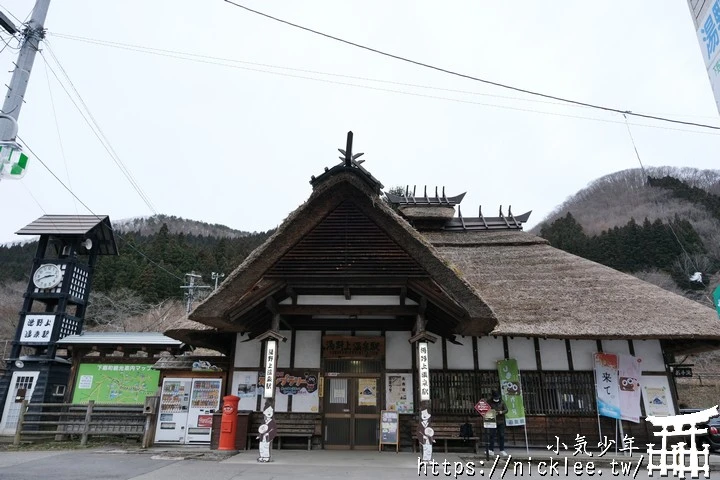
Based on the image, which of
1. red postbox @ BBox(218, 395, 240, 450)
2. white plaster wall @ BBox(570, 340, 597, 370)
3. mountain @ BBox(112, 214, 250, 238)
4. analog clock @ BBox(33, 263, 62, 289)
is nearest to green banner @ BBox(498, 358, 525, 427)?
white plaster wall @ BBox(570, 340, 597, 370)

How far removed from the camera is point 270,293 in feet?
29.0

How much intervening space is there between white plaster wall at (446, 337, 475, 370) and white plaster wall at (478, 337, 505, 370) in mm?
246

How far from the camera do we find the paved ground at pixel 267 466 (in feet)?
22.7

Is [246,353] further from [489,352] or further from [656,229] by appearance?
[656,229]

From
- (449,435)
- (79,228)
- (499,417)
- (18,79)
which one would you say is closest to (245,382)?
(449,435)

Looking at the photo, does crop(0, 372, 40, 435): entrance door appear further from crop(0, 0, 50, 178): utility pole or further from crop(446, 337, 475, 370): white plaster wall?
crop(446, 337, 475, 370): white plaster wall

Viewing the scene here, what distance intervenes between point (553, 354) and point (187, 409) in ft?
31.8

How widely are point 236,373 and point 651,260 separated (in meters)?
35.8

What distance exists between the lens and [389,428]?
10.0 metres

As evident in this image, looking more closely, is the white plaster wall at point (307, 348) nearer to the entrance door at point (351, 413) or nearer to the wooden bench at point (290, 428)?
the entrance door at point (351, 413)

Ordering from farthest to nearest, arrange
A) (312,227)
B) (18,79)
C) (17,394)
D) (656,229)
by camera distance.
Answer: (656,229), (17,394), (312,227), (18,79)

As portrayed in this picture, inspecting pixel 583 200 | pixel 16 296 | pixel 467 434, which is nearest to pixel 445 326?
pixel 467 434

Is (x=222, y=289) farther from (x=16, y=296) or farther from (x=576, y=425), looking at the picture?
(x=16, y=296)

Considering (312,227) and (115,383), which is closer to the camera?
(312,227)
